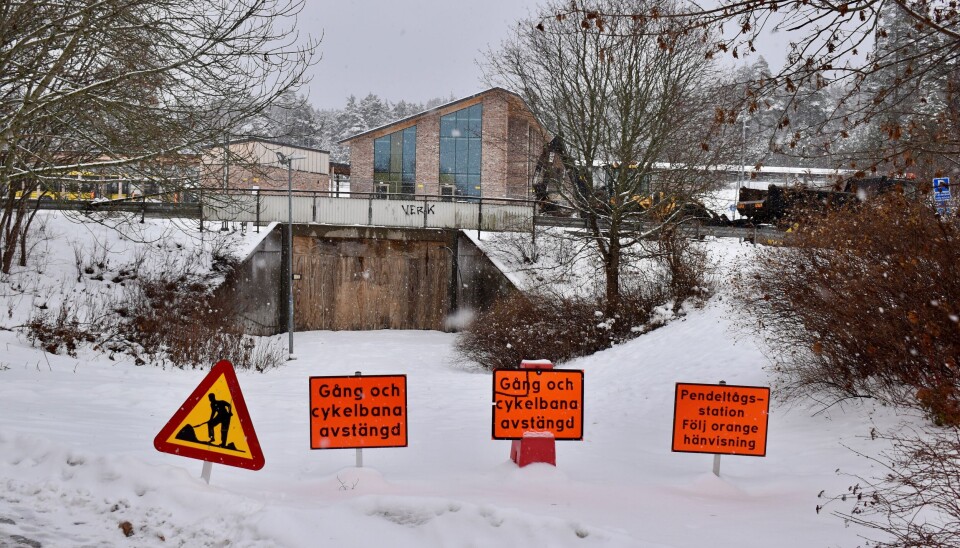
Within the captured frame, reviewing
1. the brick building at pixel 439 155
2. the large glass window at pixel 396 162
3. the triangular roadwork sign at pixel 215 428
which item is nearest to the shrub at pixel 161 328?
the triangular roadwork sign at pixel 215 428

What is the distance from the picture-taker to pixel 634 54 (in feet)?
64.4

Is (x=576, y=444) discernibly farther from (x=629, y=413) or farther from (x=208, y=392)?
(x=208, y=392)

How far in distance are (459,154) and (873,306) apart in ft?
113

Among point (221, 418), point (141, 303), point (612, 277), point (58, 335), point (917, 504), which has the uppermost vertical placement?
point (612, 277)

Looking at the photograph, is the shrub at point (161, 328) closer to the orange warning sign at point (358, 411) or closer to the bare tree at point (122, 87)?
the bare tree at point (122, 87)

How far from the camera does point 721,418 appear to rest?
7.65 m

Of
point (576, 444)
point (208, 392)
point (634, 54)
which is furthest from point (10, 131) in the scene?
point (634, 54)

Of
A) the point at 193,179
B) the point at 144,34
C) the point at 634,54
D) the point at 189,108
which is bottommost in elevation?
the point at 193,179

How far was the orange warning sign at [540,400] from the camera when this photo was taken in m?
7.75

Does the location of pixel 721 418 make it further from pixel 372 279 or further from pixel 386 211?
pixel 372 279

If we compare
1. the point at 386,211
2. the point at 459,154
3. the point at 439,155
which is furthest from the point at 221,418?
the point at 439,155

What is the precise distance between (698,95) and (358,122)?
3048 inches

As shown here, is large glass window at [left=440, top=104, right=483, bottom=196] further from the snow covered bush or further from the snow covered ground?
the snow covered ground

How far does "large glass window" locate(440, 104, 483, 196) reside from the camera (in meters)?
42.3
